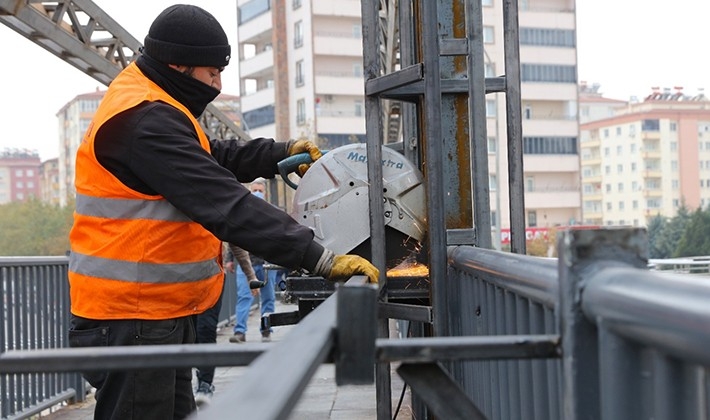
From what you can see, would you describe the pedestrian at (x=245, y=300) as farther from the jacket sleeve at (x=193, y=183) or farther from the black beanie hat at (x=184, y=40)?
the jacket sleeve at (x=193, y=183)

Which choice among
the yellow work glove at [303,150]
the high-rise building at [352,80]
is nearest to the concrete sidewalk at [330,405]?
the yellow work glove at [303,150]

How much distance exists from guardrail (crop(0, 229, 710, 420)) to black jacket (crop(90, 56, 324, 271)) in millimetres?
1366

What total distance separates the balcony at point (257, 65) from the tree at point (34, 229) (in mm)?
23535

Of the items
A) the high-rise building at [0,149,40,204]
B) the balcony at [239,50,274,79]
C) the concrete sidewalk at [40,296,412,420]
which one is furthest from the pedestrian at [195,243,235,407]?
the high-rise building at [0,149,40,204]

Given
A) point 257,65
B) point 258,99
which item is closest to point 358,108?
point 258,99

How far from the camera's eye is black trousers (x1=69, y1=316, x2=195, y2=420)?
359cm

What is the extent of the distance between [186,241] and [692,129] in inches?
4700

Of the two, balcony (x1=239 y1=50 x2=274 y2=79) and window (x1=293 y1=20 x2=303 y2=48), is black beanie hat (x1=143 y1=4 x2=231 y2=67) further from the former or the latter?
balcony (x1=239 y1=50 x2=274 y2=79)

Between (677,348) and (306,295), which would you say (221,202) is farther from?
(677,348)

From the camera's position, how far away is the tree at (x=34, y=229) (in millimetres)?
93562

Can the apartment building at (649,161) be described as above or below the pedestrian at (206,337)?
above

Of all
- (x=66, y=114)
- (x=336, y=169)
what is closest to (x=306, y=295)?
(x=336, y=169)

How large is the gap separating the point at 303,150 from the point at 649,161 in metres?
115

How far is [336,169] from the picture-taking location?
475 centimetres
